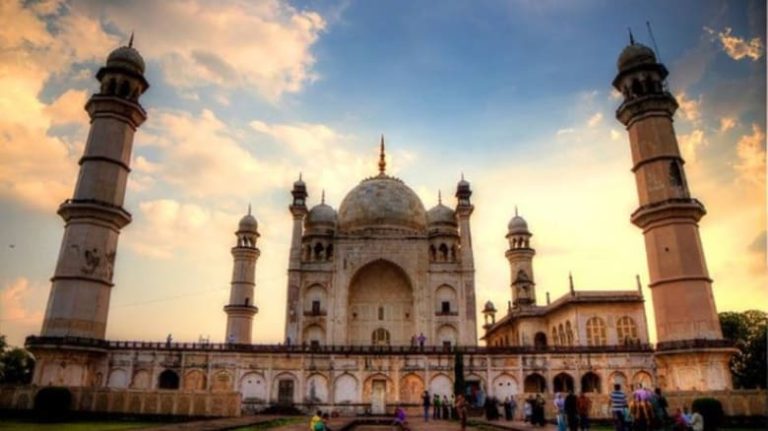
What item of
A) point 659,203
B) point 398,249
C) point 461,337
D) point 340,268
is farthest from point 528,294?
point 659,203

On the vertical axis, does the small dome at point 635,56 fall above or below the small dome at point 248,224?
above

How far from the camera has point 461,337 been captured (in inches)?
1486

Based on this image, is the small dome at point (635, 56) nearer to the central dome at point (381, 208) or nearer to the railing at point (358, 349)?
the railing at point (358, 349)

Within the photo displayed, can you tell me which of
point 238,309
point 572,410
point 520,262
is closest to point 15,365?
point 238,309

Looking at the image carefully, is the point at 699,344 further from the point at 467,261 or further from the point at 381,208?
the point at 381,208

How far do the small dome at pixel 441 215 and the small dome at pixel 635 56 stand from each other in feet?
57.4

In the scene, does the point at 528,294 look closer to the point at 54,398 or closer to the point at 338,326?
the point at 338,326

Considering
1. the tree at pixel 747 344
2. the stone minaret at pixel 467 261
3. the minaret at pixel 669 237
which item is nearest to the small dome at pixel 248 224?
the stone minaret at pixel 467 261

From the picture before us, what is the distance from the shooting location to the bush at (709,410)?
58.4 ft

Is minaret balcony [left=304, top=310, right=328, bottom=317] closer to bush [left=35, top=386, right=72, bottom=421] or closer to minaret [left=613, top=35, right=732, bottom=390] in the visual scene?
bush [left=35, top=386, right=72, bottom=421]

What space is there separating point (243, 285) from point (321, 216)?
783 cm

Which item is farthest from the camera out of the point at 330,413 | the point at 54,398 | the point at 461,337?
the point at 461,337

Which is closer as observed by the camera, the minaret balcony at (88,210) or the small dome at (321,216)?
the minaret balcony at (88,210)

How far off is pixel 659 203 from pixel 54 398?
27.4 m
